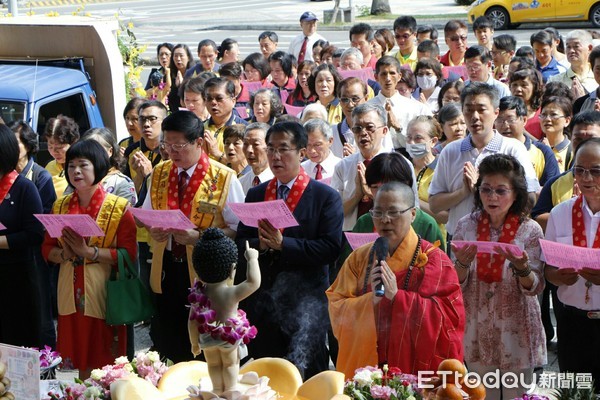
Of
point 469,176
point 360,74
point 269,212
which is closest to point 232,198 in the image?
point 269,212

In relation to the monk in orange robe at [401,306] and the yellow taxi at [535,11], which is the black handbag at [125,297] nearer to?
the monk in orange robe at [401,306]

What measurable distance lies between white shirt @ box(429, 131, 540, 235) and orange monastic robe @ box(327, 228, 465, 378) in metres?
1.72

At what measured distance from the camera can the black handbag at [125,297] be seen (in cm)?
659

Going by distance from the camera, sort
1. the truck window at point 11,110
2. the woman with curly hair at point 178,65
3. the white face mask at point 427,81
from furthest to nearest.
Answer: the woman with curly hair at point 178,65, the white face mask at point 427,81, the truck window at point 11,110

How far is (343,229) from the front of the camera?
711 centimetres

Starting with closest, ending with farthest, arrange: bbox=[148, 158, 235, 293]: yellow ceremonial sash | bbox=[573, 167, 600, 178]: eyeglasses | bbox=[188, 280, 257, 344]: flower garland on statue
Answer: bbox=[188, 280, 257, 344]: flower garland on statue
bbox=[573, 167, 600, 178]: eyeglasses
bbox=[148, 158, 235, 293]: yellow ceremonial sash

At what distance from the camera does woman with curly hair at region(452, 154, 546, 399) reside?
5848 mm

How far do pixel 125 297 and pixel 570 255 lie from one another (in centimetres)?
278

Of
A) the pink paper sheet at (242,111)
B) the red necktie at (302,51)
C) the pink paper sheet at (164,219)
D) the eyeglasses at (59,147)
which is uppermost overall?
the red necktie at (302,51)

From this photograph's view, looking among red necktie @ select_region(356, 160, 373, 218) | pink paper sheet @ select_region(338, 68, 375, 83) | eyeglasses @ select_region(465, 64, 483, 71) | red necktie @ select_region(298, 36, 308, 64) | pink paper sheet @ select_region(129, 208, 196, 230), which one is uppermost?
red necktie @ select_region(298, 36, 308, 64)

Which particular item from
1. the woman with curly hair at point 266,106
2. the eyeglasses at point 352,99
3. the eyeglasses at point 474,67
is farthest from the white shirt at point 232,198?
the eyeglasses at point 474,67

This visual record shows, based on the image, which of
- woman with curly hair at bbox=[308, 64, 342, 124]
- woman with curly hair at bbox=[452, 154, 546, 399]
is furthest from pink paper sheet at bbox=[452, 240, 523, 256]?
woman with curly hair at bbox=[308, 64, 342, 124]

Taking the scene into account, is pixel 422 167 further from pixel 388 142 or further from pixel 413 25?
pixel 413 25

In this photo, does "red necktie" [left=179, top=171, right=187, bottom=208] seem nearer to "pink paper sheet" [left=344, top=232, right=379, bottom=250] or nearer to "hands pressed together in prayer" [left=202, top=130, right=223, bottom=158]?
Answer: "pink paper sheet" [left=344, top=232, right=379, bottom=250]
